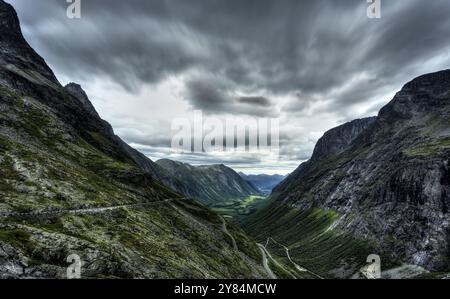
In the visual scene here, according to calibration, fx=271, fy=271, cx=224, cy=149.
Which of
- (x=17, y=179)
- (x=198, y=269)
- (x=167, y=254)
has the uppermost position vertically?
(x=17, y=179)

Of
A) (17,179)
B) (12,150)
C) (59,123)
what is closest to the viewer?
(17,179)

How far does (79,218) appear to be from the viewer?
246 ft

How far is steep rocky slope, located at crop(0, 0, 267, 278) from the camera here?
53031mm

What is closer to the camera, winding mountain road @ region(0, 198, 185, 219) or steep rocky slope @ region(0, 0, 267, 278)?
steep rocky slope @ region(0, 0, 267, 278)

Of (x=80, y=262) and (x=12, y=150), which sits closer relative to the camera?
(x=80, y=262)

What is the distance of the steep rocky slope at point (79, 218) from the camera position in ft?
174

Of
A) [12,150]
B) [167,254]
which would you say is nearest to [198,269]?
[167,254]

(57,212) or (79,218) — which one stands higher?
(57,212)

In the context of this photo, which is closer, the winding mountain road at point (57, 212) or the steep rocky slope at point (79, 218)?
the steep rocky slope at point (79, 218)

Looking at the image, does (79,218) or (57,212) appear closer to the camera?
(57,212)
